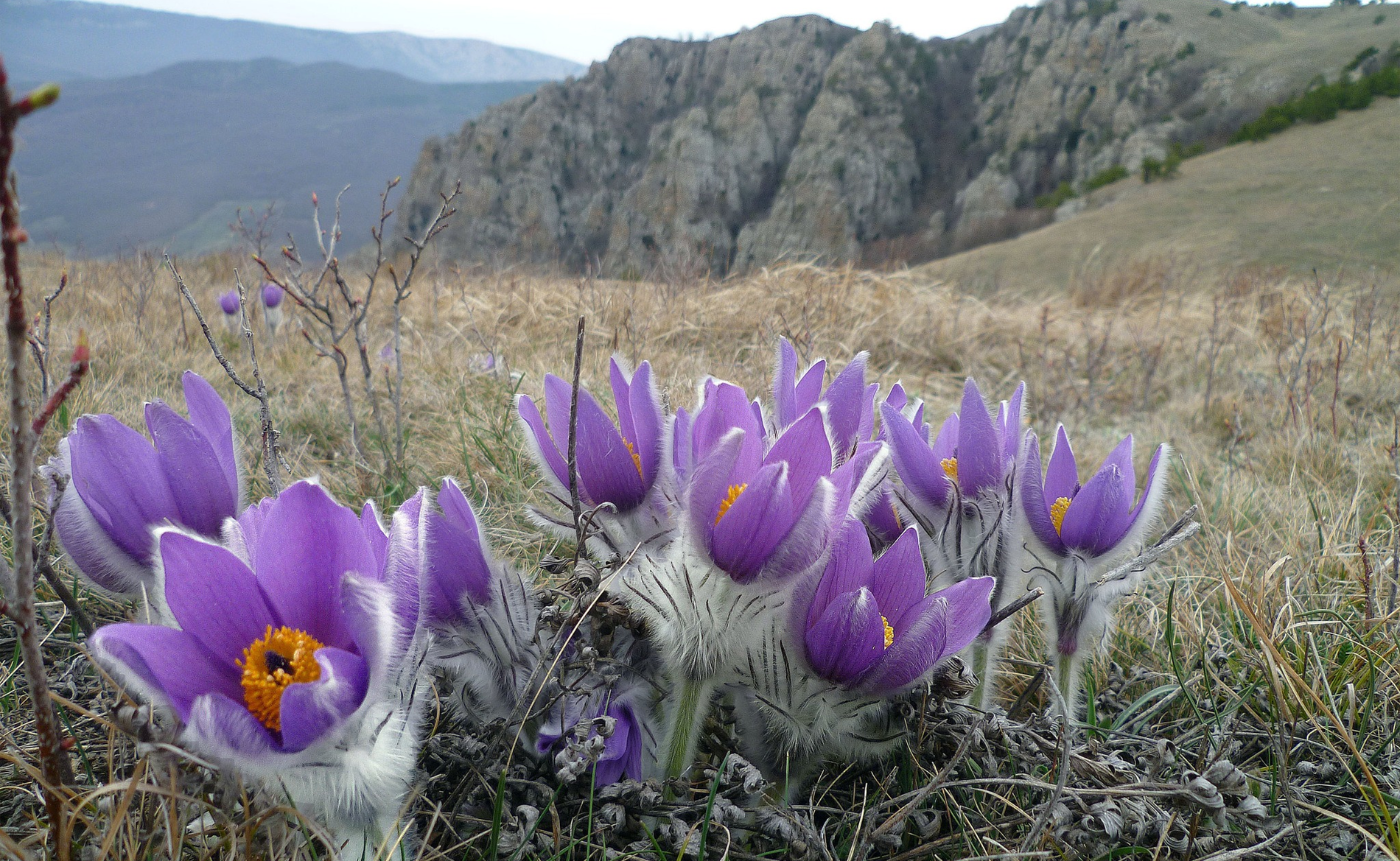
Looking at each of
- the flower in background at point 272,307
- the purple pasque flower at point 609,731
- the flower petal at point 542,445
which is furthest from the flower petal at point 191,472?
the flower in background at point 272,307

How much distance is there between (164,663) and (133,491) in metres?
0.34

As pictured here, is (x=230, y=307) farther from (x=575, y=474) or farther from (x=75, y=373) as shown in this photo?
(x=75, y=373)

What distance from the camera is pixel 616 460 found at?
38.6 inches

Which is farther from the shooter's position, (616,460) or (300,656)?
(616,460)

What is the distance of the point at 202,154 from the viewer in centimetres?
11256

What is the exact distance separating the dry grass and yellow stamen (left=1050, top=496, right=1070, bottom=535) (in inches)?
13.3

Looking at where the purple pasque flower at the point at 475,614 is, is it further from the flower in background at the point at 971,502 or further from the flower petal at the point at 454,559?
the flower in background at the point at 971,502

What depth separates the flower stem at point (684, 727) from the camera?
890 mm

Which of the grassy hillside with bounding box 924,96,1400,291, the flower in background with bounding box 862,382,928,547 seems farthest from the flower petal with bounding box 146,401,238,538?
the grassy hillside with bounding box 924,96,1400,291

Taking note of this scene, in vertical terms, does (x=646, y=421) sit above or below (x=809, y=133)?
below

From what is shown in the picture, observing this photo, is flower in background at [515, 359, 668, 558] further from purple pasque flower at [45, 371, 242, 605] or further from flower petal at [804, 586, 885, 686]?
purple pasque flower at [45, 371, 242, 605]

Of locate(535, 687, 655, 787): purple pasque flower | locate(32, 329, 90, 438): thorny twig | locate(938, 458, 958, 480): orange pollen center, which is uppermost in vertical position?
locate(32, 329, 90, 438): thorny twig

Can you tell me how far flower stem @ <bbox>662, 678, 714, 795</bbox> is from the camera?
0.89m

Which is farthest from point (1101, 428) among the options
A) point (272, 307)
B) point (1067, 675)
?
point (272, 307)
